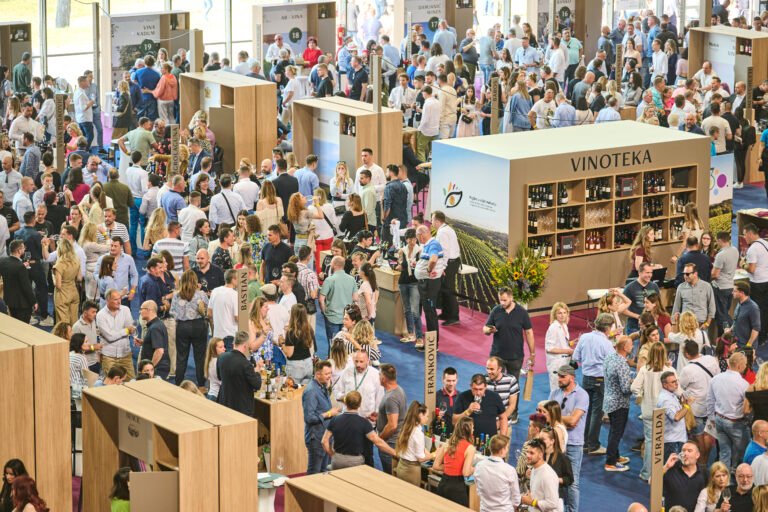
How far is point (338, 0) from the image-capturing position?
27531 millimetres

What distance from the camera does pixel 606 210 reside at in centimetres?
1523

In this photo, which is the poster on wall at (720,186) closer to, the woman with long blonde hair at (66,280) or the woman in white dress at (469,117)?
the woman in white dress at (469,117)

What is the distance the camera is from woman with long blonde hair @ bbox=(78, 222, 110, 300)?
536 inches

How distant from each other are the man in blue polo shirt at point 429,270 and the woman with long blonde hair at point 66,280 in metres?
3.24

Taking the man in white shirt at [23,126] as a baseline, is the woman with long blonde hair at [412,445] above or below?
below

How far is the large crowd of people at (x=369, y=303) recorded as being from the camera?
9820 millimetres

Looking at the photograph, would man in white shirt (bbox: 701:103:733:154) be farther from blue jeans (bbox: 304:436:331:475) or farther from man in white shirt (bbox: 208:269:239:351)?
blue jeans (bbox: 304:436:331:475)

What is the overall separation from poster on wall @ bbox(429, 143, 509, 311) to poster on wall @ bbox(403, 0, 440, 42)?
12327mm

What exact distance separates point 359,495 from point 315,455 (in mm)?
3118

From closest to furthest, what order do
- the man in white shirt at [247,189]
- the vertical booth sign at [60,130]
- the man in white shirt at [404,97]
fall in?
the man in white shirt at [247,189], the vertical booth sign at [60,130], the man in white shirt at [404,97]

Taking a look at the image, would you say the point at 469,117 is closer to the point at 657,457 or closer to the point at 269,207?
the point at 269,207

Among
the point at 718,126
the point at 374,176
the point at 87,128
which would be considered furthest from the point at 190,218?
the point at 718,126

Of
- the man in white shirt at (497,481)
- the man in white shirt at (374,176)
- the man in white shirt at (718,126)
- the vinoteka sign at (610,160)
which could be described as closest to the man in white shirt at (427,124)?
the man in white shirt at (374,176)

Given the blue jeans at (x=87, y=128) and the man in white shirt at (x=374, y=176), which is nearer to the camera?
the man in white shirt at (x=374, y=176)
